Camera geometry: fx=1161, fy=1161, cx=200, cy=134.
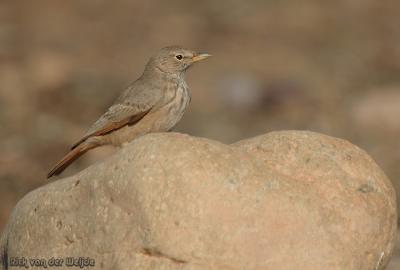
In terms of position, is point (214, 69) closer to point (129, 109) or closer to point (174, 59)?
point (174, 59)

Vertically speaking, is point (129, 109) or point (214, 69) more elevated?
point (214, 69)

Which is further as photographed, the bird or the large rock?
the bird

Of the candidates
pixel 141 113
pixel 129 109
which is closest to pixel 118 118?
pixel 129 109

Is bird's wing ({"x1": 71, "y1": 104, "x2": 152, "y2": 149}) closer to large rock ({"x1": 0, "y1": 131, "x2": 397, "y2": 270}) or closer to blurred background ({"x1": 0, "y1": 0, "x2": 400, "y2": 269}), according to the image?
large rock ({"x1": 0, "y1": 131, "x2": 397, "y2": 270})

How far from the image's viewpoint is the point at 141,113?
1121 centimetres

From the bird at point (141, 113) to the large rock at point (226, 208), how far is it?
5.93 ft

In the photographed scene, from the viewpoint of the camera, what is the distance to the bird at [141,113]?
36.8 ft

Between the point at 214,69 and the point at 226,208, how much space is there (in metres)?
16.5

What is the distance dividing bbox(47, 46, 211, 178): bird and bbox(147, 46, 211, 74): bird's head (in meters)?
0.01

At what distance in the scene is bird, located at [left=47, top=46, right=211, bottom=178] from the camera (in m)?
11.2

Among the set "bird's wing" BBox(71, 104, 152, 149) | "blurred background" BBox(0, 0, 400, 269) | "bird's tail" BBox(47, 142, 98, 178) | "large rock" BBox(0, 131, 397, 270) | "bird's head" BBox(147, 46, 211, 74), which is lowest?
"large rock" BBox(0, 131, 397, 270)

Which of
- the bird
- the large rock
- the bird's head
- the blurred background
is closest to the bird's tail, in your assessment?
the bird

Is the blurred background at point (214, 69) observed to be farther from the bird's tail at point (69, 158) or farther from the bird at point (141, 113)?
the bird at point (141, 113)

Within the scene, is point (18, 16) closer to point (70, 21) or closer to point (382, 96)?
point (70, 21)
